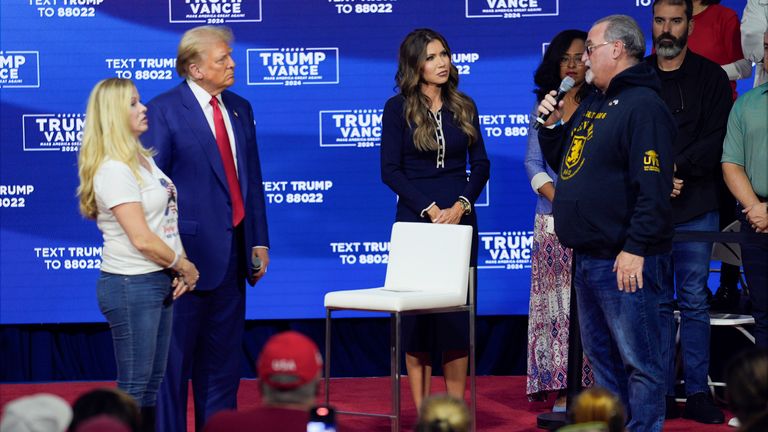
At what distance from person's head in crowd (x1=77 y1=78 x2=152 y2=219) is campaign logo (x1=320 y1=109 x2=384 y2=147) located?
279 cm

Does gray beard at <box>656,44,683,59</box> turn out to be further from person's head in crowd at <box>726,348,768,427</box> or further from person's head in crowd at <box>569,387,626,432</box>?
person's head in crowd at <box>569,387,626,432</box>

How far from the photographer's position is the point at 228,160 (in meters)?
4.37

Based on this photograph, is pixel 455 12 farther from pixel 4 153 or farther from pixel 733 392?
pixel 733 392

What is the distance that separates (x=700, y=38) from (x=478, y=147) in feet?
4.60

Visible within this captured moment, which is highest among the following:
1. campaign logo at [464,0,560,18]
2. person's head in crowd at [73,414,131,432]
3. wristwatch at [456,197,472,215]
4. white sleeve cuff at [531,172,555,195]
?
campaign logo at [464,0,560,18]

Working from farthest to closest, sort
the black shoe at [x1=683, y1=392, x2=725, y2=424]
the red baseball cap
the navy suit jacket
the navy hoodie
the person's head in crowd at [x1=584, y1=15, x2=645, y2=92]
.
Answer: the black shoe at [x1=683, y1=392, x2=725, y2=424]
the navy suit jacket
the person's head in crowd at [x1=584, y1=15, x2=645, y2=92]
the navy hoodie
the red baseball cap

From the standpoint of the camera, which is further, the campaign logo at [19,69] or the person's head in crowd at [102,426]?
the campaign logo at [19,69]

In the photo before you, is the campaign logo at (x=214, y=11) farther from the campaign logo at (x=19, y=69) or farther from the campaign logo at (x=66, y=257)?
the campaign logo at (x=66, y=257)

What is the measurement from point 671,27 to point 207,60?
7.09ft

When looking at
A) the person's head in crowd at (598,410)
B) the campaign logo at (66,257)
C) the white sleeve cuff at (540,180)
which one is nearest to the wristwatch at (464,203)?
the white sleeve cuff at (540,180)

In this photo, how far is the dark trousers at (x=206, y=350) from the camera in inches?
168

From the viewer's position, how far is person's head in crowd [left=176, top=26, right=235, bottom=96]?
14.1ft

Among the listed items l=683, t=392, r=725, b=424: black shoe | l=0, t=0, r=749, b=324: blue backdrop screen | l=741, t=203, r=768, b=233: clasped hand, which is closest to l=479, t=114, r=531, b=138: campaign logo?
l=0, t=0, r=749, b=324: blue backdrop screen

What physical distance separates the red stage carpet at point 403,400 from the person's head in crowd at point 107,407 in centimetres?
289
